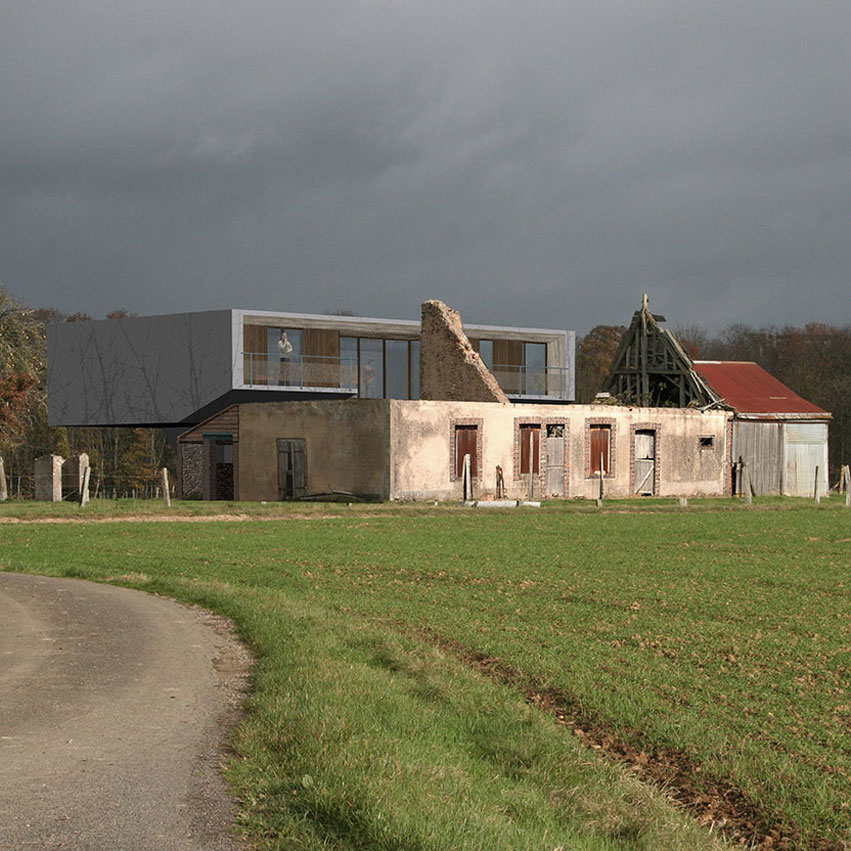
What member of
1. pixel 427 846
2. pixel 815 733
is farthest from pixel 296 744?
pixel 815 733

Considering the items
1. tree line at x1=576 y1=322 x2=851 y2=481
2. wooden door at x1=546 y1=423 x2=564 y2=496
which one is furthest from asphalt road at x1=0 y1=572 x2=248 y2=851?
tree line at x1=576 y1=322 x2=851 y2=481

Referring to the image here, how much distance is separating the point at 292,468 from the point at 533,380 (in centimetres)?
2181

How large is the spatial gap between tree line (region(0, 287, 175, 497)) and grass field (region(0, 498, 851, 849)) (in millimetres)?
29678

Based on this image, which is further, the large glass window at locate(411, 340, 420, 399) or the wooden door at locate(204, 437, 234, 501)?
the large glass window at locate(411, 340, 420, 399)

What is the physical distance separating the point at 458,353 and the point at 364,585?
96.1ft

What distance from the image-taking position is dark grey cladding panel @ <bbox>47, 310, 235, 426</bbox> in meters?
51.4

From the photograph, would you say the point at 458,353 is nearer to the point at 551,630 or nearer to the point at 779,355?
the point at 551,630

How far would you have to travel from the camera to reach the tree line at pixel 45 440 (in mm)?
48344

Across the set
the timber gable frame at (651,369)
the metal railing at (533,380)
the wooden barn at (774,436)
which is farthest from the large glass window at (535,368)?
the wooden barn at (774,436)

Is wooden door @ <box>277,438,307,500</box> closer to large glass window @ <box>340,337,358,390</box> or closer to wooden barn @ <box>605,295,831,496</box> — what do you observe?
large glass window @ <box>340,337,358,390</box>

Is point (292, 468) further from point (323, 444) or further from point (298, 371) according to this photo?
point (298, 371)

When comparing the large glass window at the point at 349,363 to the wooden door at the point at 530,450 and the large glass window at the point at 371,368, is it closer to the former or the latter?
the large glass window at the point at 371,368

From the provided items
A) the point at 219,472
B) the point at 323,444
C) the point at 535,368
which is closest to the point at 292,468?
the point at 323,444

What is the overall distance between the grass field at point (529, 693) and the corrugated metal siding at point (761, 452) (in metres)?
28.3
